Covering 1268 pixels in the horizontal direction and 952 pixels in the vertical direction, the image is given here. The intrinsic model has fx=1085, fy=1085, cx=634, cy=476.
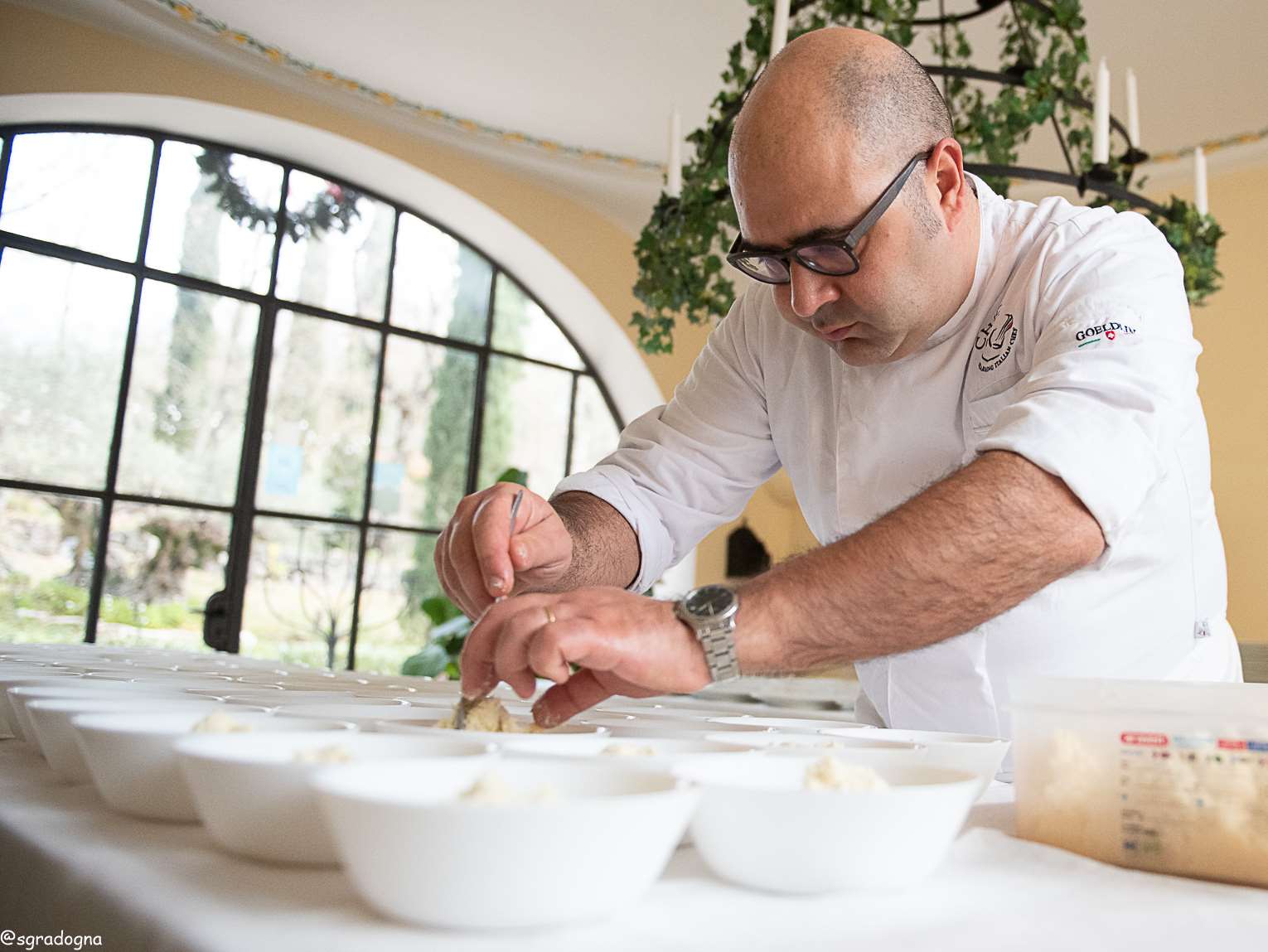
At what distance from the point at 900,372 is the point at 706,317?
3.39 feet

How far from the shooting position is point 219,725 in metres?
0.71

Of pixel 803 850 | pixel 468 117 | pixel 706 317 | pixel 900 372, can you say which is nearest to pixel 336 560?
pixel 468 117

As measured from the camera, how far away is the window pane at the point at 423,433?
5914 mm

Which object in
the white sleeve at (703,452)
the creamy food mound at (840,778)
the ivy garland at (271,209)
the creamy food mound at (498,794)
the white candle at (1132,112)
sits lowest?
the creamy food mound at (498,794)

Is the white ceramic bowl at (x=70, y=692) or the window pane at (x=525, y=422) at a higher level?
the window pane at (x=525, y=422)

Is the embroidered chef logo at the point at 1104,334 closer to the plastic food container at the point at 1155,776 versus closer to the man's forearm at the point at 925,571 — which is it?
the man's forearm at the point at 925,571

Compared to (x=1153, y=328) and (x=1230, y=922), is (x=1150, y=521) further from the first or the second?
(x=1230, y=922)

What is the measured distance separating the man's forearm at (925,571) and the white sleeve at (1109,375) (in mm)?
25

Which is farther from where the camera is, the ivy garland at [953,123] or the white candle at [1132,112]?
the white candle at [1132,112]

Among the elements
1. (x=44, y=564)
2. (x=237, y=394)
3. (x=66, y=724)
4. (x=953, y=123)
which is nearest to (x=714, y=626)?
(x=66, y=724)

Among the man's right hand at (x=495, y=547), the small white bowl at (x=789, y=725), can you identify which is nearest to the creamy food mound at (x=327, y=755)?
the small white bowl at (x=789, y=725)

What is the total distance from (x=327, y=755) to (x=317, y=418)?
530cm

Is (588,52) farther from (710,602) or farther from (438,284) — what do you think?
(710,602)

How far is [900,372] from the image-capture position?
4.99ft
